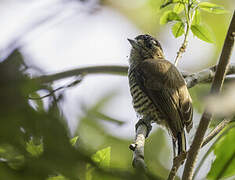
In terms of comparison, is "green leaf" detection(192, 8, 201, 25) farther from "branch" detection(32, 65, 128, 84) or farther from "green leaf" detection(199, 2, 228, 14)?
"branch" detection(32, 65, 128, 84)

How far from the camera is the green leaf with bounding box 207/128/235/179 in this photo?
1.69 metres

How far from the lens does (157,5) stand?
343cm

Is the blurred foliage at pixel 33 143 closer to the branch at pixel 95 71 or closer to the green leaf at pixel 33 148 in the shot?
the green leaf at pixel 33 148

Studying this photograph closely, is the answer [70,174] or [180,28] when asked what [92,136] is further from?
[70,174]

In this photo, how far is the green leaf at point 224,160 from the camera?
1690 millimetres

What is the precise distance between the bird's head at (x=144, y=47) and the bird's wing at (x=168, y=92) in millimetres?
547

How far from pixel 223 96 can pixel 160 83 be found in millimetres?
3165

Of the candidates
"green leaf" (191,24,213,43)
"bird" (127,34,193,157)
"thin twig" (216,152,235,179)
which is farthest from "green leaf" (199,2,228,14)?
"thin twig" (216,152,235,179)

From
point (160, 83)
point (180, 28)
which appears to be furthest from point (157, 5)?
point (160, 83)

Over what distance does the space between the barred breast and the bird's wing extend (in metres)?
0.05

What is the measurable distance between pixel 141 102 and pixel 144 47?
3.46ft

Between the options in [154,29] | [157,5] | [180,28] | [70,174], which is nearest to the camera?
[70,174]

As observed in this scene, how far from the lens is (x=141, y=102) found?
412 cm

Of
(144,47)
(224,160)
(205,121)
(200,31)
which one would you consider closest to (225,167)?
(224,160)
